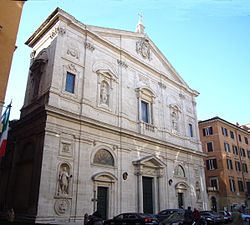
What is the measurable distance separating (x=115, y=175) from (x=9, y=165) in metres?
7.83

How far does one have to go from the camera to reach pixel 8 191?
17406 mm

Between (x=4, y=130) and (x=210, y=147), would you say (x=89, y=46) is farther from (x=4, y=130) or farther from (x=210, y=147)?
(x=210, y=147)

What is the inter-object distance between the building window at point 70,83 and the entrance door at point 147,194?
905 cm

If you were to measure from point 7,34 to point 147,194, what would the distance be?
1530 centimetres

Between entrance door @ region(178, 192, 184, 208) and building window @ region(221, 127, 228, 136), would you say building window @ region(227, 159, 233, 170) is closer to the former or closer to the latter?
building window @ region(221, 127, 228, 136)

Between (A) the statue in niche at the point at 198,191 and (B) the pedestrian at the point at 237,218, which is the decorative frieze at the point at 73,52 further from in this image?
(A) the statue in niche at the point at 198,191

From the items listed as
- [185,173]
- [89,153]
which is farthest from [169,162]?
[89,153]

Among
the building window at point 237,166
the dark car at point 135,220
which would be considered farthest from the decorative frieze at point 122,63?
the building window at point 237,166

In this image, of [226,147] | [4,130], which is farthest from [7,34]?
[226,147]

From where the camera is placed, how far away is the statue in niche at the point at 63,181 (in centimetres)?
1476

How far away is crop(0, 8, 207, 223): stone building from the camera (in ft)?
49.5

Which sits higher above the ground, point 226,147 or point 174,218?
point 226,147

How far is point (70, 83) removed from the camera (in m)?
17.9

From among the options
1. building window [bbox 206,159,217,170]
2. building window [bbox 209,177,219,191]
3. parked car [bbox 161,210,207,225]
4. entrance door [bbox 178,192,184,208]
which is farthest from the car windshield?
building window [bbox 206,159,217,170]
